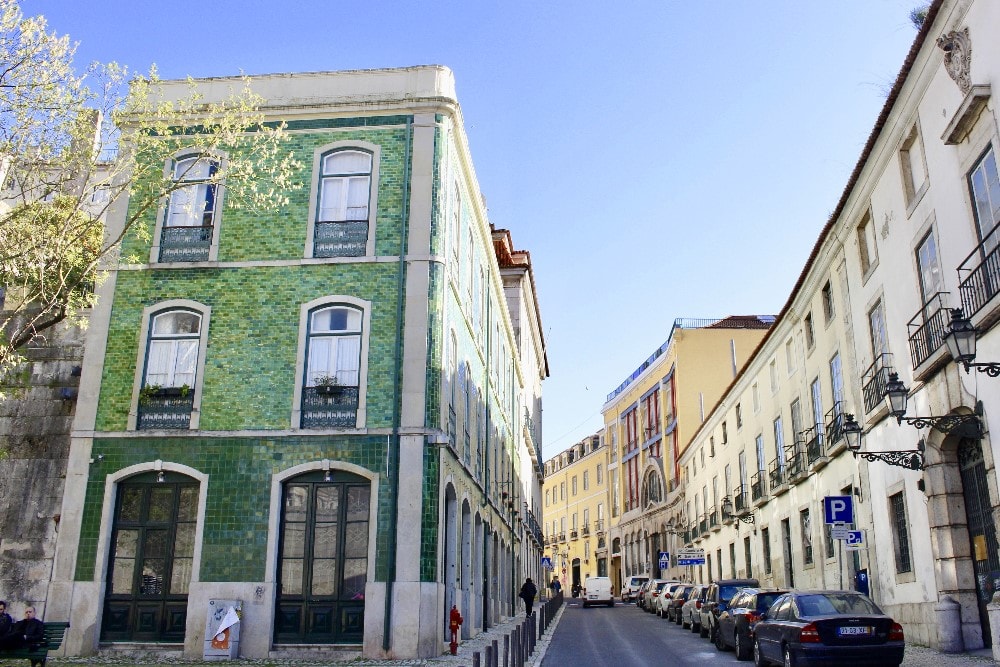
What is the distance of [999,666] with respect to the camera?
12.9 m

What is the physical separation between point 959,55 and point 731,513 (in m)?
26.6

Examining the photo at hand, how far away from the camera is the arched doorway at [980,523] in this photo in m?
15.6

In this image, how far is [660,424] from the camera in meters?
61.0

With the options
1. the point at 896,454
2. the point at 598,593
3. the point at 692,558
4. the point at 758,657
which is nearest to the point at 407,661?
the point at 758,657

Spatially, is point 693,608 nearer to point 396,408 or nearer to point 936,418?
point 936,418

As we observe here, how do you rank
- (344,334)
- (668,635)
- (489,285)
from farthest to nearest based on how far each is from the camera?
(489,285), (668,635), (344,334)

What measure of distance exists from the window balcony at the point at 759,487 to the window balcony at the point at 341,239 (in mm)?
19244

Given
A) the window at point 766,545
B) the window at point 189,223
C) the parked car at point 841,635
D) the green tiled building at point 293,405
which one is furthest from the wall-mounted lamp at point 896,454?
the window at point 766,545

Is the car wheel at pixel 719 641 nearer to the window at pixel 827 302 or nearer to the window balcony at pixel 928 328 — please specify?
the window balcony at pixel 928 328

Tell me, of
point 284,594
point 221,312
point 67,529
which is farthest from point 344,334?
point 67,529

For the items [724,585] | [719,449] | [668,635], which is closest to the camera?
[724,585]

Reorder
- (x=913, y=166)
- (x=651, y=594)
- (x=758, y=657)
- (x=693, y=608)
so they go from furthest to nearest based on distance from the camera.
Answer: (x=651, y=594) → (x=693, y=608) → (x=913, y=166) → (x=758, y=657)

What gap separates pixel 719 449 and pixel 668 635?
18.4 m

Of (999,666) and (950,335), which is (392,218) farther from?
(999,666)
